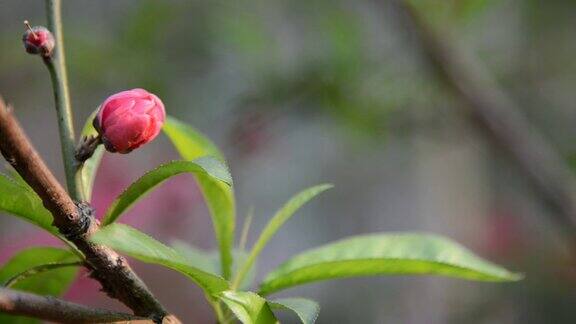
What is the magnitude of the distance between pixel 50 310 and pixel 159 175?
11 cm

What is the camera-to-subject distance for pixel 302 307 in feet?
1.90

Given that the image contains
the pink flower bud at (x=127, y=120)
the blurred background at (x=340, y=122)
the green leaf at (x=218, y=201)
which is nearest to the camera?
the pink flower bud at (x=127, y=120)

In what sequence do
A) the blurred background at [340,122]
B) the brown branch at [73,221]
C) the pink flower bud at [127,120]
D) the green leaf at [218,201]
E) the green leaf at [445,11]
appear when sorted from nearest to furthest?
1. the brown branch at [73,221]
2. the pink flower bud at [127,120]
3. the green leaf at [218,201]
4. the green leaf at [445,11]
5. the blurred background at [340,122]

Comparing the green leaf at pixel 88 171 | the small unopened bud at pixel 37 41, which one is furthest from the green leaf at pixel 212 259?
the small unopened bud at pixel 37 41

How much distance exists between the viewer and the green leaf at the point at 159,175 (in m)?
0.53

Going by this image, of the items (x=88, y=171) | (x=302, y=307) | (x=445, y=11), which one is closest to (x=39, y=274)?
(x=88, y=171)

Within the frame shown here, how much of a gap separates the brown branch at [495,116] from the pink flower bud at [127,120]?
1046 millimetres

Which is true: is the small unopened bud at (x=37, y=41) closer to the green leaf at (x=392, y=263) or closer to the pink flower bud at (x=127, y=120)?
the pink flower bud at (x=127, y=120)

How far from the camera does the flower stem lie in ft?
1.82

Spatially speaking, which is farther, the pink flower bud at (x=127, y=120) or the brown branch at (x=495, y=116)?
the brown branch at (x=495, y=116)

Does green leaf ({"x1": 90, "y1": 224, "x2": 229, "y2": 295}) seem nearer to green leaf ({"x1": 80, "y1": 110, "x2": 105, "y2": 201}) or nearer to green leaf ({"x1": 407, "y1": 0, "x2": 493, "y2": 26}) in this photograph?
green leaf ({"x1": 80, "y1": 110, "x2": 105, "y2": 201})

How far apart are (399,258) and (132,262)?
116cm

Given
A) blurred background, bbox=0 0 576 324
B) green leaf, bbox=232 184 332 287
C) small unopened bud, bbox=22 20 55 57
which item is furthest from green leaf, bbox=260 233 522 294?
blurred background, bbox=0 0 576 324

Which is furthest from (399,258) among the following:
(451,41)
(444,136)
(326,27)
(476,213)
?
(476,213)
